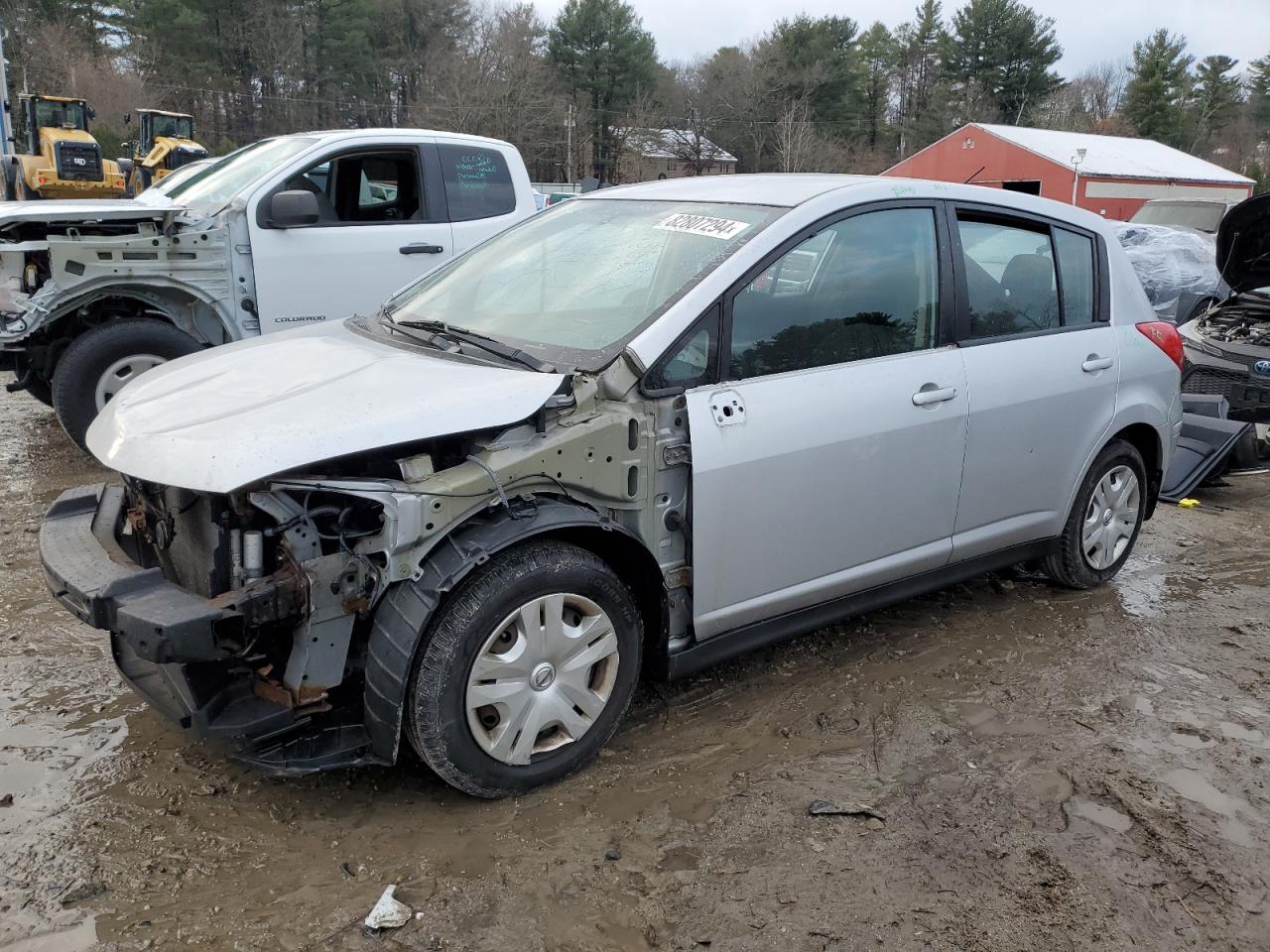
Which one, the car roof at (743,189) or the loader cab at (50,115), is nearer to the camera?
the car roof at (743,189)

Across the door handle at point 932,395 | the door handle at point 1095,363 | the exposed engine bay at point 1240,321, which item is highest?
the door handle at point 1095,363

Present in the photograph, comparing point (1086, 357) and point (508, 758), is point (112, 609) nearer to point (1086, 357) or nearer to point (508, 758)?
point (508, 758)

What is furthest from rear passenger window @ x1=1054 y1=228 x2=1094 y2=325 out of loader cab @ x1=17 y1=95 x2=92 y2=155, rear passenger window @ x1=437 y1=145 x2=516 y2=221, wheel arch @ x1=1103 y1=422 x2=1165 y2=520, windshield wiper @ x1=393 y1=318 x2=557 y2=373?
loader cab @ x1=17 y1=95 x2=92 y2=155

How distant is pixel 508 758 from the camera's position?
2912 millimetres

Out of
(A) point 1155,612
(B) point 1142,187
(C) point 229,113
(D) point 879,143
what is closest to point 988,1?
(D) point 879,143

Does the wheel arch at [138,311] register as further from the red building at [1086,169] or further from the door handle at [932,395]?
the red building at [1086,169]

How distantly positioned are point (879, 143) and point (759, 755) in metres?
59.2

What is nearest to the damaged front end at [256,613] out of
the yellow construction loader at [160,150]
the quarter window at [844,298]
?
the quarter window at [844,298]

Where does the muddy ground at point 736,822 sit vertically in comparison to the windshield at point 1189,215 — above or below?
below

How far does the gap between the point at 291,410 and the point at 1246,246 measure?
28.9ft

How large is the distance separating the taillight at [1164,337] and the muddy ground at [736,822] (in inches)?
57.5

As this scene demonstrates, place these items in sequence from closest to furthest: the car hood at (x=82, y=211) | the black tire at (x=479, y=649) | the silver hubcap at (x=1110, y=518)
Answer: the black tire at (x=479, y=649) < the silver hubcap at (x=1110, y=518) < the car hood at (x=82, y=211)

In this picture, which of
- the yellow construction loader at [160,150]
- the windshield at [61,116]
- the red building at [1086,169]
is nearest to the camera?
the yellow construction loader at [160,150]

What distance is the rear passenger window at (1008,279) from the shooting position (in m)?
3.93
